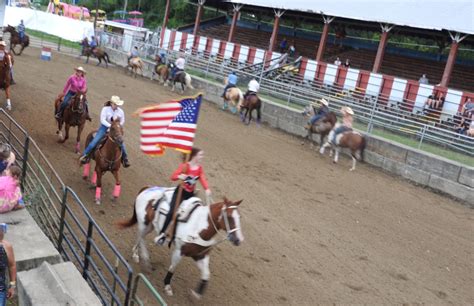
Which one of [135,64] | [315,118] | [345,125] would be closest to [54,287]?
[345,125]

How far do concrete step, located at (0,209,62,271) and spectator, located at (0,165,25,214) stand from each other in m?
0.14

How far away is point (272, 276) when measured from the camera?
8.16 metres

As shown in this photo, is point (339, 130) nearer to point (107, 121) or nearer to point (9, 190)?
point (107, 121)

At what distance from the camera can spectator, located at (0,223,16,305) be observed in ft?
16.9

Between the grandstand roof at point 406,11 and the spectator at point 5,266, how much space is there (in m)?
22.2

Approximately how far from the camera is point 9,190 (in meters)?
6.93

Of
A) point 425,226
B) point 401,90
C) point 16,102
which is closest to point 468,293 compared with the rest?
point 425,226

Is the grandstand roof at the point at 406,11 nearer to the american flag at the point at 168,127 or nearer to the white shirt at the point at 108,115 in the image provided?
the white shirt at the point at 108,115

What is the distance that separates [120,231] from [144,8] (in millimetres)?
75770

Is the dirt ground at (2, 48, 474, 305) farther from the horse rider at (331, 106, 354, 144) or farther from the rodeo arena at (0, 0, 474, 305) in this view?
the horse rider at (331, 106, 354, 144)

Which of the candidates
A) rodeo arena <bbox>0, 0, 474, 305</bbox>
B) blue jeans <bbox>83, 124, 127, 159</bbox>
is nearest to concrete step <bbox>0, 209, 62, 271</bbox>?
rodeo arena <bbox>0, 0, 474, 305</bbox>

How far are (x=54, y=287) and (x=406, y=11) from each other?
24.4 metres

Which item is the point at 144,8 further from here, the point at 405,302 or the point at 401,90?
the point at 405,302

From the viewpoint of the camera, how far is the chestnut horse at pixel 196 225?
6441 millimetres
